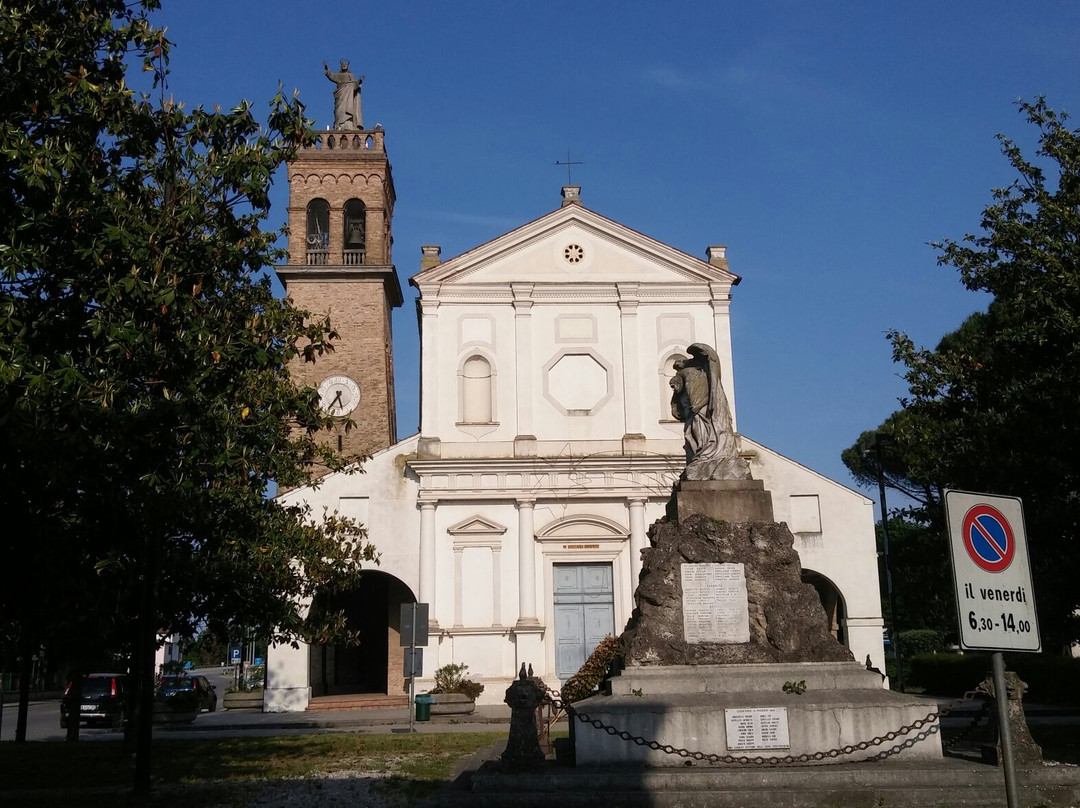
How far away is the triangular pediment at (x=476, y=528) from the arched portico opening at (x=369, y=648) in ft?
10.6

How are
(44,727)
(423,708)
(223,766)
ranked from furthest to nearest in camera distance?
(44,727), (423,708), (223,766)

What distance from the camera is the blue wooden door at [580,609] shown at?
86.5 feet

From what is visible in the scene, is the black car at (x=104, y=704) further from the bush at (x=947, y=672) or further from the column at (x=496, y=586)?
the bush at (x=947, y=672)

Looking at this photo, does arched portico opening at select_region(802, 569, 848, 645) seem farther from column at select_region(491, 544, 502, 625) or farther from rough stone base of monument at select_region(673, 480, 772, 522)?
rough stone base of monument at select_region(673, 480, 772, 522)

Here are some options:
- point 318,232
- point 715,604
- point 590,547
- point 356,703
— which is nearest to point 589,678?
point 715,604

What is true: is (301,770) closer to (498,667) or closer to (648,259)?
(498,667)

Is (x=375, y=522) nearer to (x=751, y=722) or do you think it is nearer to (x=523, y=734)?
(x=523, y=734)

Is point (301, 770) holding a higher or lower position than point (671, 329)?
lower

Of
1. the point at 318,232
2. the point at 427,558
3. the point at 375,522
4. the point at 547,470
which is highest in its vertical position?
the point at 318,232

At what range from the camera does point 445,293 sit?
28.5m

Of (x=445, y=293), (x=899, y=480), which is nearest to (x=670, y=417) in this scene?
(x=445, y=293)

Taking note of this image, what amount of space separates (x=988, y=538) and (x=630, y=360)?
23.0 m

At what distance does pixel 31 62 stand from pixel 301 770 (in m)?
8.86

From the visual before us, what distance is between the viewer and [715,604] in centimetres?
1156
